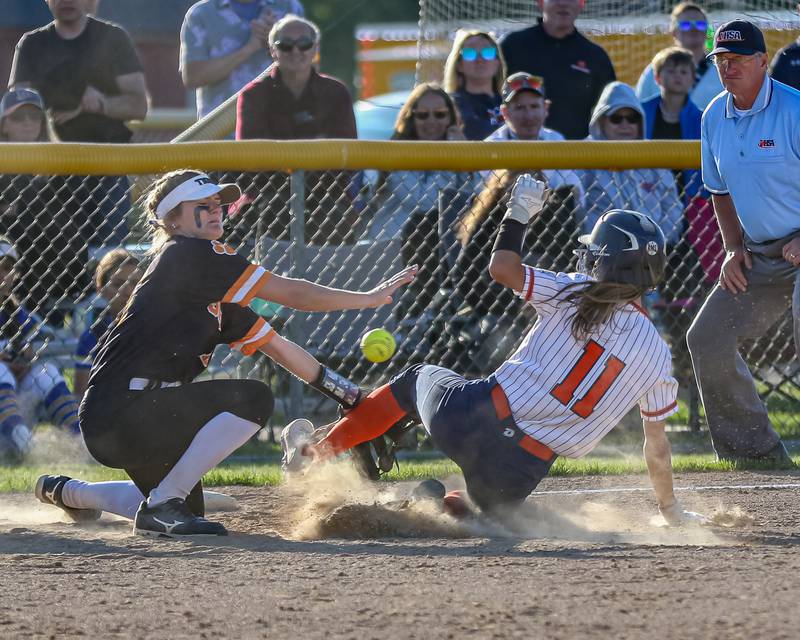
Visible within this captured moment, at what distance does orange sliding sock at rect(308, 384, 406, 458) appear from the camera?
5375 mm

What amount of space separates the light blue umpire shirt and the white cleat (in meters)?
2.38

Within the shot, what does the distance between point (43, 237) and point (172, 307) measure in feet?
8.38

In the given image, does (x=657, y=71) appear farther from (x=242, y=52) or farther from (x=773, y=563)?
(x=773, y=563)

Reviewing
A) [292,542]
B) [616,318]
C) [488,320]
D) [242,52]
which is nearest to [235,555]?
[292,542]

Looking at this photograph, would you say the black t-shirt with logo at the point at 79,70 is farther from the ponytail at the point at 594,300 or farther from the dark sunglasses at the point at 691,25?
the ponytail at the point at 594,300

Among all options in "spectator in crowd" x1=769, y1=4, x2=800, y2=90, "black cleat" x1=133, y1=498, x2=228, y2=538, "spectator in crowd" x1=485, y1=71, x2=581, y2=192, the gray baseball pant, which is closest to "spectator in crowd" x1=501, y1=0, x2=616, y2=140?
"spectator in crowd" x1=485, y1=71, x2=581, y2=192

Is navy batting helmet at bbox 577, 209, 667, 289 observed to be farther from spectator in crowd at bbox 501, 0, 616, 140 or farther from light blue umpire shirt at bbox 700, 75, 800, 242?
spectator in crowd at bbox 501, 0, 616, 140

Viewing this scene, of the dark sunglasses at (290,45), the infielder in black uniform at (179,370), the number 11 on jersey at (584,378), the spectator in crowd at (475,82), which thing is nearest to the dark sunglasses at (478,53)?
the spectator in crowd at (475,82)

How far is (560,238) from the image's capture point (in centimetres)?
754

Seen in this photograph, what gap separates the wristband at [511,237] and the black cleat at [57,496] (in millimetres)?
2036

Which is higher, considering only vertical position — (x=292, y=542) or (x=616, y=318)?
(x=616, y=318)

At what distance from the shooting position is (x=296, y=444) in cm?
553

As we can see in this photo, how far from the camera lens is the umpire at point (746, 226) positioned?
6152 mm

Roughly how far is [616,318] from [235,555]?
5.36 feet
